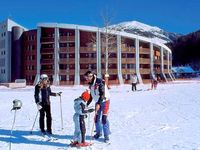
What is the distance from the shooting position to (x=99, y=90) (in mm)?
7809

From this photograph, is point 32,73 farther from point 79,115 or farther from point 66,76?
point 79,115

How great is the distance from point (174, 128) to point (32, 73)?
62.7 meters

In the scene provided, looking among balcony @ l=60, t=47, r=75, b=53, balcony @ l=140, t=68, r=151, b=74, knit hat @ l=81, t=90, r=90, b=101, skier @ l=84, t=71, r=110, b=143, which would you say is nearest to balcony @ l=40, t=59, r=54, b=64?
balcony @ l=60, t=47, r=75, b=53

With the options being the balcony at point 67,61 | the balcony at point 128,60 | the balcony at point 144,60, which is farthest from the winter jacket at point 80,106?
the balcony at point 144,60

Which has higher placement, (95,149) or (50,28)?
(50,28)

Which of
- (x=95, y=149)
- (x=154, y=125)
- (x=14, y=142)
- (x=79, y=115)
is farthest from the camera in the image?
(x=154, y=125)

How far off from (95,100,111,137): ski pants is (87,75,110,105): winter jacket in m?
0.17

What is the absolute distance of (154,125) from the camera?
34.2 feet

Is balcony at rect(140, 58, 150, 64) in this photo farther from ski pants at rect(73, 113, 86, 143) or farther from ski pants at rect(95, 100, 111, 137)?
ski pants at rect(73, 113, 86, 143)

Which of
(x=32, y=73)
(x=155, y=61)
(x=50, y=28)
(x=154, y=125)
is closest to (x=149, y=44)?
(x=155, y=61)

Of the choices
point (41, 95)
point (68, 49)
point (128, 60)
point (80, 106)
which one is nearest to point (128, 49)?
point (128, 60)

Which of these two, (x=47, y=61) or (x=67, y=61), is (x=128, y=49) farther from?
(x=47, y=61)

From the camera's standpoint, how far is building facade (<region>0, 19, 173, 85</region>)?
67188 millimetres

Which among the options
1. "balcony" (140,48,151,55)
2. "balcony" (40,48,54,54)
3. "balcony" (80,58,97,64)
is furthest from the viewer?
"balcony" (140,48,151,55)
